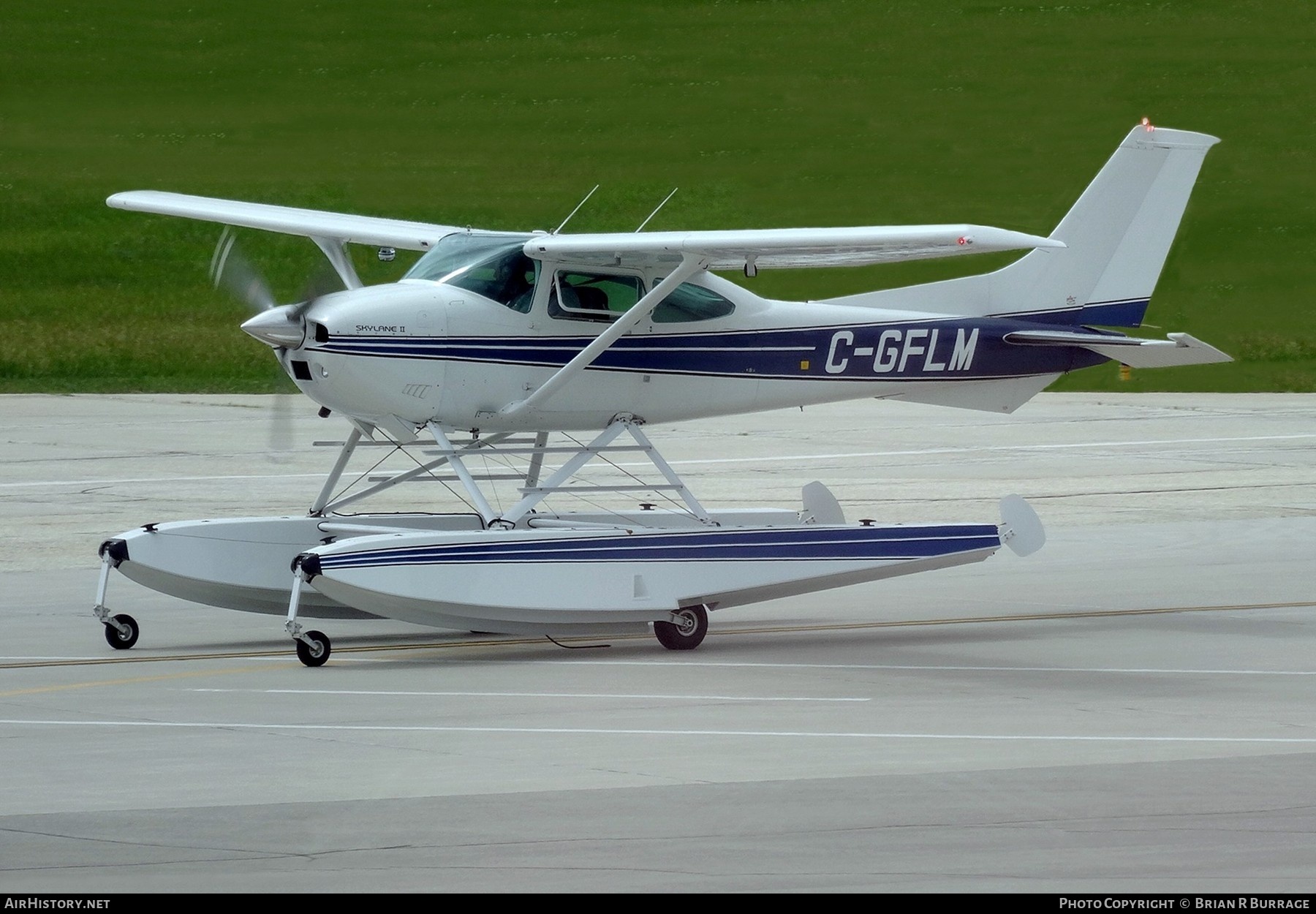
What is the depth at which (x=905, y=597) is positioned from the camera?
15.5m

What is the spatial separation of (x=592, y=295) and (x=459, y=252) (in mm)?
979

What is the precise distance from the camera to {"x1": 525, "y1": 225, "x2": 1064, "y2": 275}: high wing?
38.3 feet

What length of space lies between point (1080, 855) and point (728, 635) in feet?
21.7

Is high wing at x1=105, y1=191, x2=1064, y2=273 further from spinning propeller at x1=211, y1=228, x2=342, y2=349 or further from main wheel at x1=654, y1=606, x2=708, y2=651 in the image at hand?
main wheel at x1=654, y1=606, x2=708, y2=651

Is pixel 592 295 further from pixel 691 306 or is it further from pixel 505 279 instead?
pixel 691 306

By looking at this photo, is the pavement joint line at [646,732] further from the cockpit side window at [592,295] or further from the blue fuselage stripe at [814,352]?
the cockpit side window at [592,295]

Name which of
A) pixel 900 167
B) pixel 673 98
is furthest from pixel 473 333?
pixel 673 98

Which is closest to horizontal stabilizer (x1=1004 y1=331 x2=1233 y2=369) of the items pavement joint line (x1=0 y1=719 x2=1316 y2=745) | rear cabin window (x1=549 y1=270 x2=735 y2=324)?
rear cabin window (x1=549 y1=270 x2=735 y2=324)

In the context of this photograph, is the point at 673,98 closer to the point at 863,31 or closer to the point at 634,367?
the point at 863,31

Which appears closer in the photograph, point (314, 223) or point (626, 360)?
point (626, 360)

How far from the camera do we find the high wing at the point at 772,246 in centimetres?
1166

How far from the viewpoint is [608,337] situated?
13336 mm

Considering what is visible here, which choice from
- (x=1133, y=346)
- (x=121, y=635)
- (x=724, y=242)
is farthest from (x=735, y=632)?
(x=121, y=635)

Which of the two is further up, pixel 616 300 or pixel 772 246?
pixel 616 300
